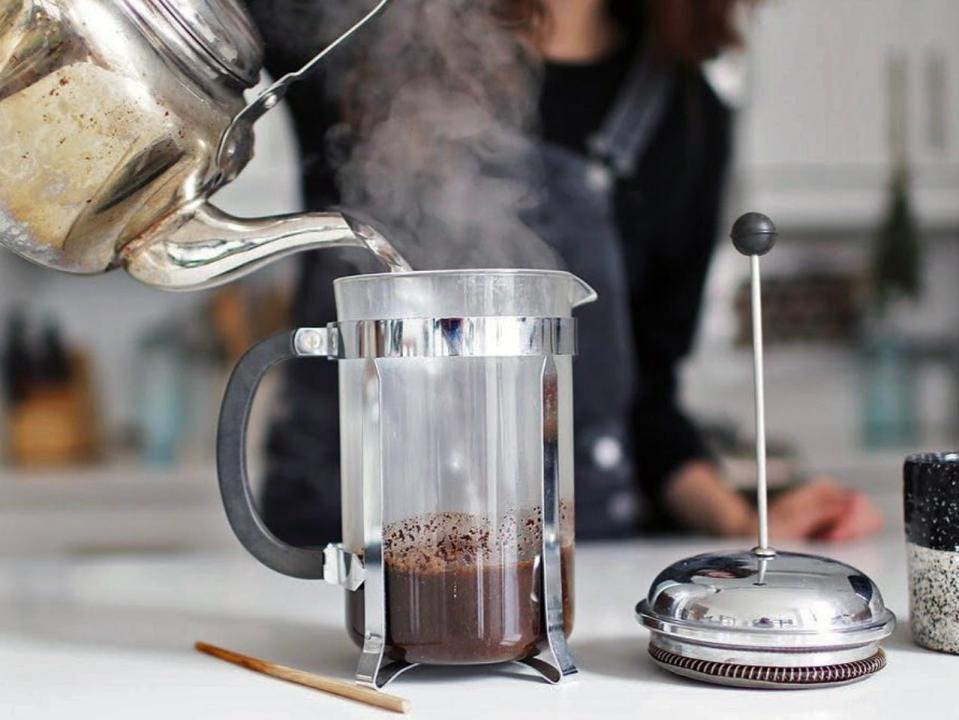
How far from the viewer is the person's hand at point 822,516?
1.14 metres

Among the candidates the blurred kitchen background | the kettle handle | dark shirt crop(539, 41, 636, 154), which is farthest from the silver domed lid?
the blurred kitchen background

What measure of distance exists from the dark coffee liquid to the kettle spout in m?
0.16

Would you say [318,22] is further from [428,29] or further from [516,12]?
[516,12]

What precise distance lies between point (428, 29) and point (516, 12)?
13 centimetres

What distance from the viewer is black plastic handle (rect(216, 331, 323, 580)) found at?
68cm

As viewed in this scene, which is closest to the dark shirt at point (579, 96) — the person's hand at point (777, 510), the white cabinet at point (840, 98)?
the person's hand at point (777, 510)

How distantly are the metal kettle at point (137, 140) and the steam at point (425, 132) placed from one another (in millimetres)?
405

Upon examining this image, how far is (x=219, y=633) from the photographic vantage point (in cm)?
78

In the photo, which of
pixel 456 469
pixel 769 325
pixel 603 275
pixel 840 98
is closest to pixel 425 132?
pixel 603 275

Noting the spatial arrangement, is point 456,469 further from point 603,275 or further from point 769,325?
point 769,325

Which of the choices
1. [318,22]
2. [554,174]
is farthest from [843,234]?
[318,22]

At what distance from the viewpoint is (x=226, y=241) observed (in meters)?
0.70

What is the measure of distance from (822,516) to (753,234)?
59cm

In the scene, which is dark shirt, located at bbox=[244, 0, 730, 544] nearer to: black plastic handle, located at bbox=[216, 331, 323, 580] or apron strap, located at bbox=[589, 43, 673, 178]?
apron strap, located at bbox=[589, 43, 673, 178]
